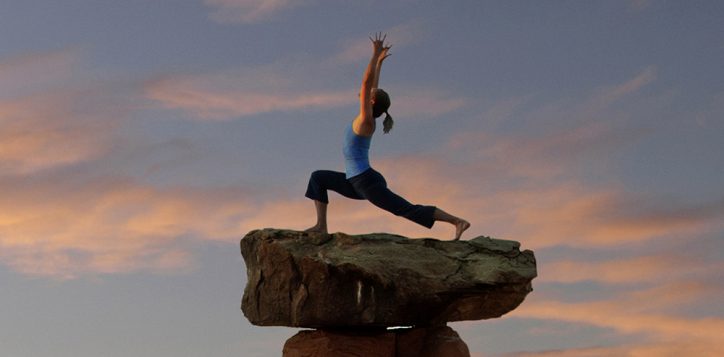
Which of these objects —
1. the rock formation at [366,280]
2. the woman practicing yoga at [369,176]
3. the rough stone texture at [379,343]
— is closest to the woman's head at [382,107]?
the woman practicing yoga at [369,176]

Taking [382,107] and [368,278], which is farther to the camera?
[382,107]

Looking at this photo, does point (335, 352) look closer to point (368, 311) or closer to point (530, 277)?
point (368, 311)

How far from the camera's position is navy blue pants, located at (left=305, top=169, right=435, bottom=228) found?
16.0 meters

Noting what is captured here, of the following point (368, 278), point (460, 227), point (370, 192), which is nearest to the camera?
point (368, 278)

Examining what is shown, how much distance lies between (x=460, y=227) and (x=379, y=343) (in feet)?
6.39

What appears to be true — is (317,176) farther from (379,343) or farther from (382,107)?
(379,343)

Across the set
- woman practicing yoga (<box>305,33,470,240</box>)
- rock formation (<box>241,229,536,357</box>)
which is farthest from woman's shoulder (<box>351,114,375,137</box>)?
rock formation (<box>241,229,536,357</box>)

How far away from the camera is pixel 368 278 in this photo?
15.4 meters

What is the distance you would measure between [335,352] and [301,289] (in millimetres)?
1081

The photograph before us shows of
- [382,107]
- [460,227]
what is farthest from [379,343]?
[382,107]

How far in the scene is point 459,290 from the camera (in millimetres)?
15672

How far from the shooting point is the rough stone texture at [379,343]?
16.2 m

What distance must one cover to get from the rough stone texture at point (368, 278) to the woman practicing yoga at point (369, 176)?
0.35 m

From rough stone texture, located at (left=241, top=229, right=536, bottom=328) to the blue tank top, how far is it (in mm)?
937
